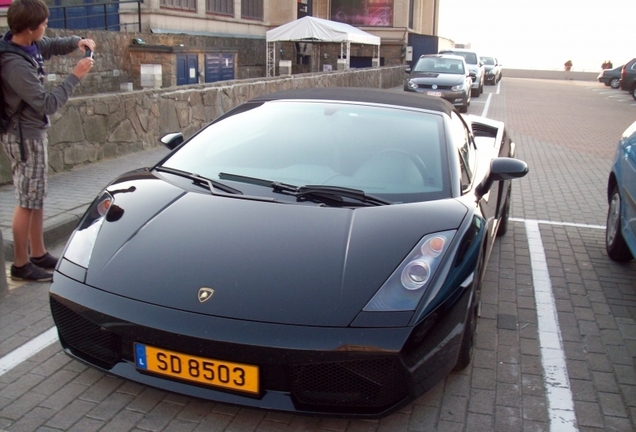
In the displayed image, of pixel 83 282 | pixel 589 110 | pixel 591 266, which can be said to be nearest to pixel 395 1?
pixel 589 110

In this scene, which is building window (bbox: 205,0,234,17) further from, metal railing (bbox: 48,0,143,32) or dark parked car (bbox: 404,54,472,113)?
dark parked car (bbox: 404,54,472,113)

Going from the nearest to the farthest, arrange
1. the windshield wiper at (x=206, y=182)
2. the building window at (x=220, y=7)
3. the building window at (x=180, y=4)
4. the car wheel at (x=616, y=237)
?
1. the windshield wiper at (x=206, y=182)
2. the car wheel at (x=616, y=237)
3. the building window at (x=180, y=4)
4. the building window at (x=220, y=7)

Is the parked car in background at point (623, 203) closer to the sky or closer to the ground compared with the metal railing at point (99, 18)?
closer to the ground

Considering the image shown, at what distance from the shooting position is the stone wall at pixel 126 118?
7340 mm

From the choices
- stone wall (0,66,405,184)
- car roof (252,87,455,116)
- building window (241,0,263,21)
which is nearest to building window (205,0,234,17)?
building window (241,0,263,21)

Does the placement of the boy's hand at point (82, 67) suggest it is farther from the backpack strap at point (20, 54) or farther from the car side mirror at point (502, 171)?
the car side mirror at point (502, 171)

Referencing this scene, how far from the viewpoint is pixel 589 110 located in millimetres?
22766

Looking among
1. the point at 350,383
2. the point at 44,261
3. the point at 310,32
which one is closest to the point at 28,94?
the point at 44,261

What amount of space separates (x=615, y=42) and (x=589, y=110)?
398 ft

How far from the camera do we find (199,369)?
2.58 metres

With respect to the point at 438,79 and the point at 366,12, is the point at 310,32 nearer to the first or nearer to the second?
the point at 438,79

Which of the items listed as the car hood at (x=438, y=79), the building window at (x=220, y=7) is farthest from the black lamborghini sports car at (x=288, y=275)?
the building window at (x=220, y=7)

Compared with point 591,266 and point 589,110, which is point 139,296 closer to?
point 591,266

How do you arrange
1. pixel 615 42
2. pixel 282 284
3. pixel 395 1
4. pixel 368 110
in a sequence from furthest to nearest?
1. pixel 615 42
2. pixel 395 1
3. pixel 368 110
4. pixel 282 284
